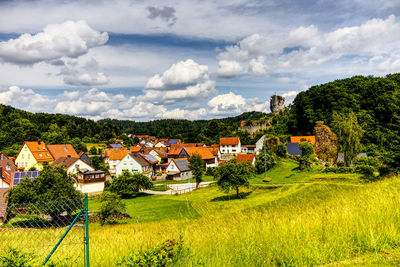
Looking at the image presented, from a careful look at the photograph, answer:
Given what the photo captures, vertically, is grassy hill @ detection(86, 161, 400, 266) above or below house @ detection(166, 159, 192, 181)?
above

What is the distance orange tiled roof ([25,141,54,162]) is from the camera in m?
57.0

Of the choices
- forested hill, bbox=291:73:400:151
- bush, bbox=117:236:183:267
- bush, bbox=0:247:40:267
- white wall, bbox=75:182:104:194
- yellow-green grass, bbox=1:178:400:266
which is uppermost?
forested hill, bbox=291:73:400:151

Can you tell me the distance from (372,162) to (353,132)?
12.6 m

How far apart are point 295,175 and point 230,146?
142ft

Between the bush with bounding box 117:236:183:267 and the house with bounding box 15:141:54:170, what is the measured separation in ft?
208

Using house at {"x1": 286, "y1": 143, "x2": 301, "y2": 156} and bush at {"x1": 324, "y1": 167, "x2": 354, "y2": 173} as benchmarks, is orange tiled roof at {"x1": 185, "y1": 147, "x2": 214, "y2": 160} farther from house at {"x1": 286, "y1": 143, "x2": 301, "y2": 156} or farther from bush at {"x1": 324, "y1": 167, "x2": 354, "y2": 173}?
bush at {"x1": 324, "y1": 167, "x2": 354, "y2": 173}

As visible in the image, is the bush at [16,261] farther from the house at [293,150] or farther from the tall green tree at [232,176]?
the house at [293,150]

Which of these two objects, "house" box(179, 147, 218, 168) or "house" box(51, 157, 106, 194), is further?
"house" box(179, 147, 218, 168)

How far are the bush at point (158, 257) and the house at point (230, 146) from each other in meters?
76.7

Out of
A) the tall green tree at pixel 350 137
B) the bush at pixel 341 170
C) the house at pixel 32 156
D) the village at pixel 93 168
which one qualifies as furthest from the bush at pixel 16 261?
the house at pixel 32 156

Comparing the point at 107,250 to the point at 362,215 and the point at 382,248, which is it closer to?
the point at 382,248

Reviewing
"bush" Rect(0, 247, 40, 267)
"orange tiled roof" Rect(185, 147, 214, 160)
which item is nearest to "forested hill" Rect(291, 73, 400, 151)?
"orange tiled roof" Rect(185, 147, 214, 160)

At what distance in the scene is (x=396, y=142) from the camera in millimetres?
16750

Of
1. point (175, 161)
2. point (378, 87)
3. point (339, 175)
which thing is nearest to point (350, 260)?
point (339, 175)
